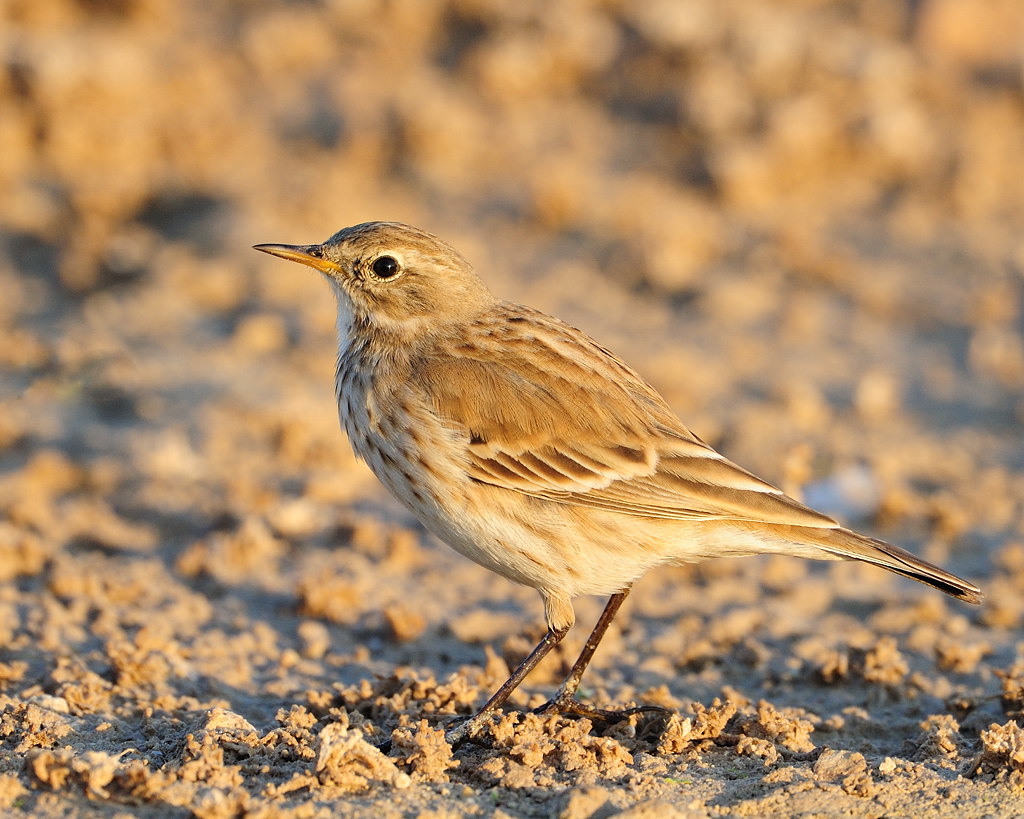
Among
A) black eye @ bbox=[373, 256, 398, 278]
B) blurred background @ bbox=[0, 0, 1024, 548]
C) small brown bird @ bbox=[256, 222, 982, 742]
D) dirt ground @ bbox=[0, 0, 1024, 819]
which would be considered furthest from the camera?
blurred background @ bbox=[0, 0, 1024, 548]

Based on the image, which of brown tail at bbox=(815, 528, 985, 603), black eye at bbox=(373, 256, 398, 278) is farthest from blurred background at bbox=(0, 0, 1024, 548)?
brown tail at bbox=(815, 528, 985, 603)

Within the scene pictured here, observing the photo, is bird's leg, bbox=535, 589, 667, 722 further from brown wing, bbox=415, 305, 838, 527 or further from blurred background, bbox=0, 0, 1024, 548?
blurred background, bbox=0, 0, 1024, 548

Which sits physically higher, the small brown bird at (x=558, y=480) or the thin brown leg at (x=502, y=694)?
the small brown bird at (x=558, y=480)

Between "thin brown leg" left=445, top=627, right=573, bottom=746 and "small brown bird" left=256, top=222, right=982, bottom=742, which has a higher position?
"small brown bird" left=256, top=222, right=982, bottom=742

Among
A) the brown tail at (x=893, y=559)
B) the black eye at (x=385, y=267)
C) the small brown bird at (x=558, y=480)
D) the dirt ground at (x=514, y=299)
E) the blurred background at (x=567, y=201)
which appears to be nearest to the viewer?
the dirt ground at (x=514, y=299)

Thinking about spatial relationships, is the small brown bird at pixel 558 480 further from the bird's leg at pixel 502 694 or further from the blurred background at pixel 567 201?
the blurred background at pixel 567 201

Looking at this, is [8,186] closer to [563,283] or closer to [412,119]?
[412,119]

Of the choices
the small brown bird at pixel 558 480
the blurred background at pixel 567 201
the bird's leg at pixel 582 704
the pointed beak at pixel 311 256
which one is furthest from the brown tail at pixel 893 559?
the blurred background at pixel 567 201
